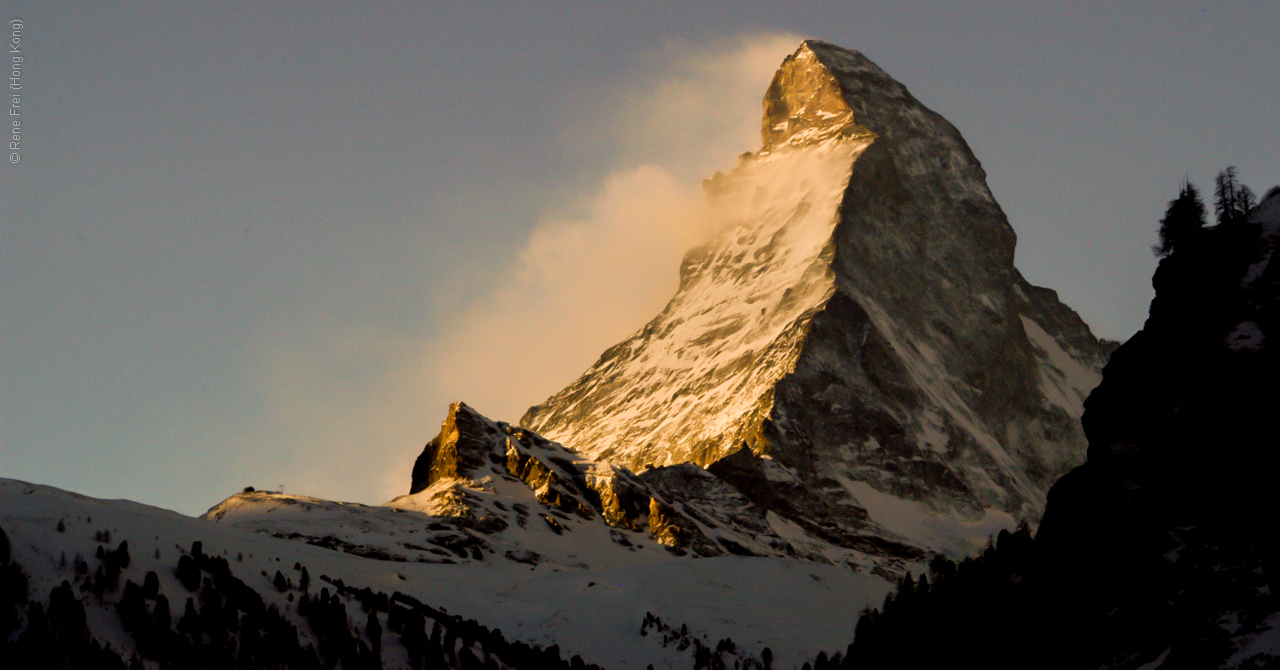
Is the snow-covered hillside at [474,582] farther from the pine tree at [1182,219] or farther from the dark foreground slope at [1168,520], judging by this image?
the pine tree at [1182,219]

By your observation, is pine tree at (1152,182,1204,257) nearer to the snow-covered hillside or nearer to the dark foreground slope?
the dark foreground slope

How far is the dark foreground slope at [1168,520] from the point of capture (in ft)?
163

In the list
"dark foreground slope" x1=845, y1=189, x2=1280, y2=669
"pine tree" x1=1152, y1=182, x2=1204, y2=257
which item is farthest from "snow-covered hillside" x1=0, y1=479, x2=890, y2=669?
"pine tree" x1=1152, y1=182, x2=1204, y2=257

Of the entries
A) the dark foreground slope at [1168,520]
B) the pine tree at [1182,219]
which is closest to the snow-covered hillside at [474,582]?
the dark foreground slope at [1168,520]

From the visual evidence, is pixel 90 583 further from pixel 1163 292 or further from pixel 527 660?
pixel 1163 292

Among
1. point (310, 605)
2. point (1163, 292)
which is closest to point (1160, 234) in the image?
point (1163, 292)

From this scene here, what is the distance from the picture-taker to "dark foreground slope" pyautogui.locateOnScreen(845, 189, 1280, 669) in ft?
163

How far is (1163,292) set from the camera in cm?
6769

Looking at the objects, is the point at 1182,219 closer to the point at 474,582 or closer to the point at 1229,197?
the point at 1229,197

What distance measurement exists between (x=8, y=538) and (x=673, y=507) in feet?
388

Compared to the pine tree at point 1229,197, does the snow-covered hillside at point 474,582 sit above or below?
below

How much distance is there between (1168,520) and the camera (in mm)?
55219

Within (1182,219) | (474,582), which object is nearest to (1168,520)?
(1182,219)

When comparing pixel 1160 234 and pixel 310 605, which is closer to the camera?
pixel 310 605
